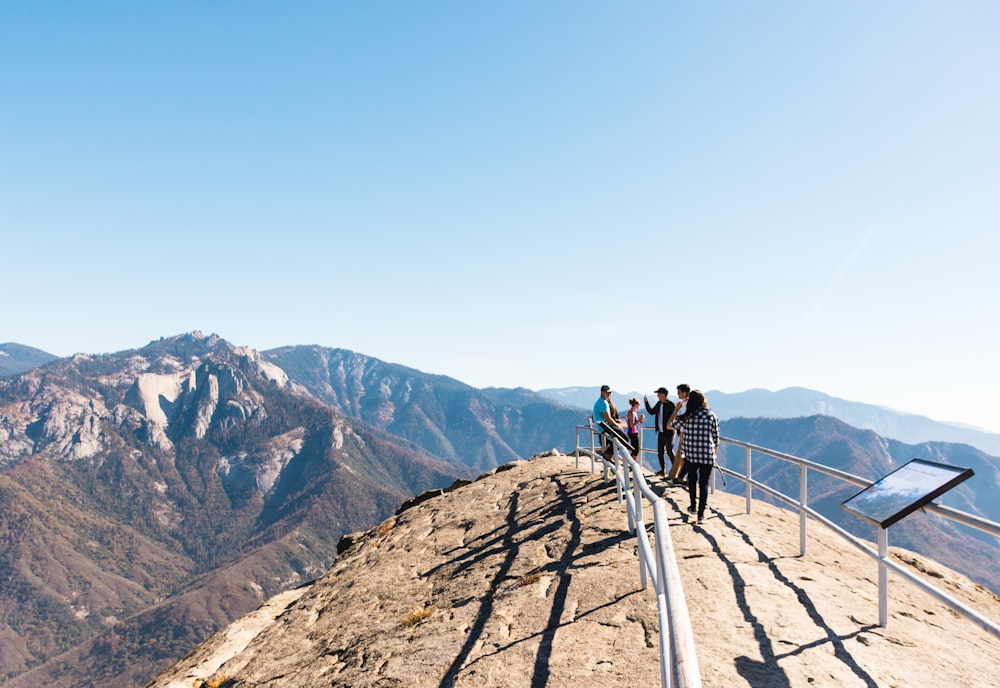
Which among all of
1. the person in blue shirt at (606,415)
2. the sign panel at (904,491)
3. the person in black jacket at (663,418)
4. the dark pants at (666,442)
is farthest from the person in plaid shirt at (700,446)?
the dark pants at (666,442)

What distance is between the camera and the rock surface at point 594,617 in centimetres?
599

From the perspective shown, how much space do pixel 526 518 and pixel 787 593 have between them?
6.45m

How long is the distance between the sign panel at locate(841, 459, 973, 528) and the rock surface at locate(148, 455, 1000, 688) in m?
1.45

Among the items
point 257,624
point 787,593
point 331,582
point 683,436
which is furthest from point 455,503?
point 787,593

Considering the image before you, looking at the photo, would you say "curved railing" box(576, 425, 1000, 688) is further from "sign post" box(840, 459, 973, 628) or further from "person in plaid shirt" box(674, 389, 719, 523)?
"person in plaid shirt" box(674, 389, 719, 523)

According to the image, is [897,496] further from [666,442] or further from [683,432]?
[666,442]

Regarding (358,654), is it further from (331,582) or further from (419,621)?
(331,582)

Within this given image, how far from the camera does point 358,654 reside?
842cm

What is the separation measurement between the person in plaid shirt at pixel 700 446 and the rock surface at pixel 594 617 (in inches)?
25.9

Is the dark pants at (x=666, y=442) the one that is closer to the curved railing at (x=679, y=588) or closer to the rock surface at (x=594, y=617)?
the rock surface at (x=594, y=617)

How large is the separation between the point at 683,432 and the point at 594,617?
5.70 m

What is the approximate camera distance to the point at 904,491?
649 centimetres

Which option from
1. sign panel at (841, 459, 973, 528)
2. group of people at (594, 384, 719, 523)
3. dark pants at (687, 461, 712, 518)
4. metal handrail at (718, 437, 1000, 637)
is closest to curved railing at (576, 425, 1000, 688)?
metal handrail at (718, 437, 1000, 637)

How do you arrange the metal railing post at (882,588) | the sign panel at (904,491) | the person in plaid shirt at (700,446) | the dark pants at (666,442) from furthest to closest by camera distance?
the dark pants at (666,442)
the person in plaid shirt at (700,446)
the metal railing post at (882,588)
the sign panel at (904,491)
